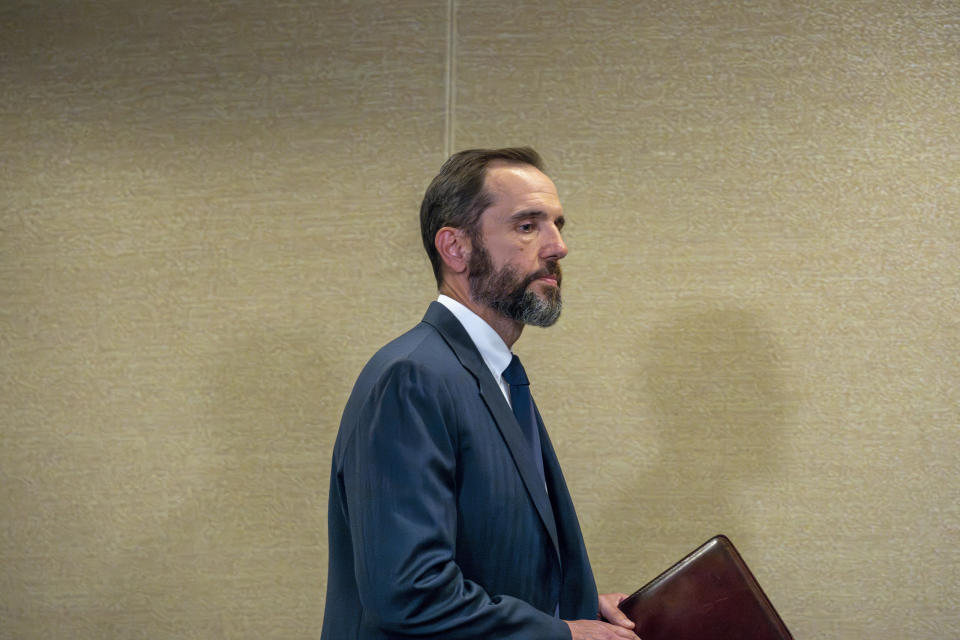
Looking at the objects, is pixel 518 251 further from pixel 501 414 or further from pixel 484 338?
pixel 501 414

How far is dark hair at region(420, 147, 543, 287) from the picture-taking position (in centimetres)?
141

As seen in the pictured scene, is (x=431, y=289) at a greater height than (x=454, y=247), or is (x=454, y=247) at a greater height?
(x=454, y=247)

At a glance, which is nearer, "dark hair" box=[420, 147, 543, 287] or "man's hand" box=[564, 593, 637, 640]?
"man's hand" box=[564, 593, 637, 640]

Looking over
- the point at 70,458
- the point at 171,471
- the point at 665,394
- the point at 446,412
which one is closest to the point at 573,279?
the point at 665,394

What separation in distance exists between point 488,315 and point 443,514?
0.38 meters

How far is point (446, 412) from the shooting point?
1.20 meters

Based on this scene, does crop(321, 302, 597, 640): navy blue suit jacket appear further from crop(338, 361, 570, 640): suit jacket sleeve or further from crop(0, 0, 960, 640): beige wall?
crop(0, 0, 960, 640): beige wall

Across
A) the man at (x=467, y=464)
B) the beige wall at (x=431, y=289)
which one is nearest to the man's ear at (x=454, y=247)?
the man at (x=467, y=464)

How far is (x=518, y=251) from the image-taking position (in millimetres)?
1385

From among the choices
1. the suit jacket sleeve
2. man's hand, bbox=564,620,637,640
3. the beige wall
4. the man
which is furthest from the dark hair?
the beige wall

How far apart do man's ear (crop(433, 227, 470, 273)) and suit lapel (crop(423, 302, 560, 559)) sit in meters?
0.11

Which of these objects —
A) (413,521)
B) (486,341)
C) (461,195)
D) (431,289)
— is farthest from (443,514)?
(431,289)

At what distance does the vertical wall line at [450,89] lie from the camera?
85.5 inches

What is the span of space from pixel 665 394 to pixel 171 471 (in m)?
1.27
